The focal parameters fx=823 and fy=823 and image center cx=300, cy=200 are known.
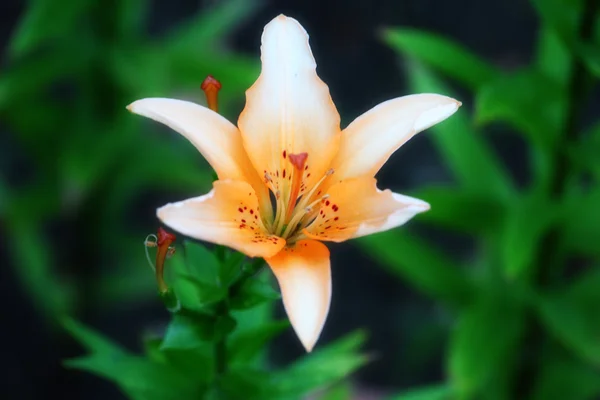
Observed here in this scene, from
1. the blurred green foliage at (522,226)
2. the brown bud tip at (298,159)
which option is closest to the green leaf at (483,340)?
the blurred green foliage at (522,226)

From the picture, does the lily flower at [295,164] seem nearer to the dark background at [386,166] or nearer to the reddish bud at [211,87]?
the reddish bud at [211,87]

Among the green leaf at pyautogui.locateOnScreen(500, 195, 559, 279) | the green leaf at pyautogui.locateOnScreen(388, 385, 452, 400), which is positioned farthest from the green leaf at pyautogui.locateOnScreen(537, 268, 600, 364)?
the green leaf at pyautogui.locateOnScreen(388, 385, 452, 400)

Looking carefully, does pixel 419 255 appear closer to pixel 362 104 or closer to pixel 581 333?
pixel 581 333

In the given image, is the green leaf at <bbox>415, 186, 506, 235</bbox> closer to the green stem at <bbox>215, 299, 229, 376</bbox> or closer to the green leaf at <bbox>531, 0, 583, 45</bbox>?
the green leaf at <bbox>531, 0, 583, 45</bbox>

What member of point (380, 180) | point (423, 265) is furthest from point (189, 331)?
point (380, 180)

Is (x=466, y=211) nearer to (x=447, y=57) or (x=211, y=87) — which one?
(x=447, y=57)

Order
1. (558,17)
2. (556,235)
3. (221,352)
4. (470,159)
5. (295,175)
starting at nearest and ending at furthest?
(295,175)
(221,352)
(558,17)
(556,235)
(470,159)
